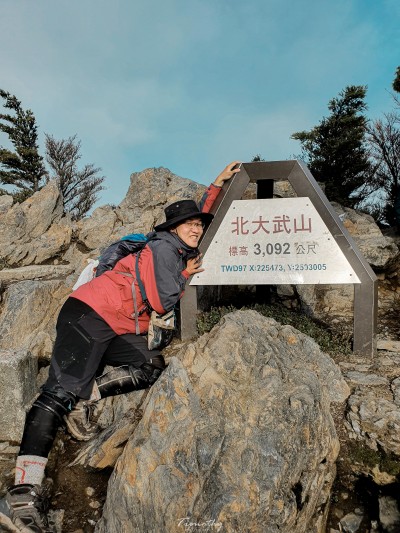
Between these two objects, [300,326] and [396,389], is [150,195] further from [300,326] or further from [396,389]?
[396,389]

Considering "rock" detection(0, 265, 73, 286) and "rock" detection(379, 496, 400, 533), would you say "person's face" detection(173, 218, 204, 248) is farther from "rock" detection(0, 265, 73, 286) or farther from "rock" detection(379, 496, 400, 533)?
"rock" detection(0, 265, 73, 286)

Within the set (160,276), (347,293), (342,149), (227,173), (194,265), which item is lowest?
(347,293)

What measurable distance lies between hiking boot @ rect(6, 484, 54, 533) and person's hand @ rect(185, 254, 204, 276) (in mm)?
2789

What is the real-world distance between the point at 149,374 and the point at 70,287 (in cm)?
355

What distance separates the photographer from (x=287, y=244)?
5078 millimetres

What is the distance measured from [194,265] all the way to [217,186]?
1.19 metres

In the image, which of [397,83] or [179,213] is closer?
[179,213]

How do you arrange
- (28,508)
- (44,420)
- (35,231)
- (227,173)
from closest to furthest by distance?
(28,508) → (44,420) → (227,173) → (35,231)

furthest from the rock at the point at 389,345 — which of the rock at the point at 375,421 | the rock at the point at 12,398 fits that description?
the rock at the point at 12,398

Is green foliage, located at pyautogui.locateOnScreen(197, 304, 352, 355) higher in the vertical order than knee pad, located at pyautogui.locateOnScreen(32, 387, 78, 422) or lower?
higher

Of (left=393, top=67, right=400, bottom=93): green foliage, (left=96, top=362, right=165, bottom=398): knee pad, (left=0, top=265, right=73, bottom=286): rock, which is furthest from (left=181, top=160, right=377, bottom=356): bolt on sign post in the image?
(left=393, top=67, right=400, bottom=93): green foliage

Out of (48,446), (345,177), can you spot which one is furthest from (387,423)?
(345,177)

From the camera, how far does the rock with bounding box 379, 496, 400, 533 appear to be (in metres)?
2.96

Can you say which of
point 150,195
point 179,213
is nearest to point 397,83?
point 150,195
